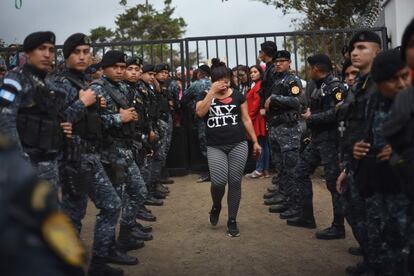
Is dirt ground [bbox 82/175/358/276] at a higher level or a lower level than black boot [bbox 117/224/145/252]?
lower

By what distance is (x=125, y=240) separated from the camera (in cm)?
538

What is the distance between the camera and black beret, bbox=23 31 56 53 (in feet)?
12.9

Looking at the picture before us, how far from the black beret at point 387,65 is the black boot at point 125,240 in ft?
10.1

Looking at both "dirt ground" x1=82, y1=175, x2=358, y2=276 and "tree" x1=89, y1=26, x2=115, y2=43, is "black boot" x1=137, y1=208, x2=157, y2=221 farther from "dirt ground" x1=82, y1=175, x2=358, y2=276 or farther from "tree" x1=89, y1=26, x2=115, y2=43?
"tree" x1=89, y1=26, x2=115, y2=43

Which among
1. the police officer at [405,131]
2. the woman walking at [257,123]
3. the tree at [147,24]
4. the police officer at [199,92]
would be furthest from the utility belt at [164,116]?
the tree at [147,24]

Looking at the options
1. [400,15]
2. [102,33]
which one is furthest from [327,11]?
[102,33]

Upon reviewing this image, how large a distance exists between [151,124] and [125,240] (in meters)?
2.83

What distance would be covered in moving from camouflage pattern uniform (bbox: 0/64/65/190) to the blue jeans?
19.5 ft

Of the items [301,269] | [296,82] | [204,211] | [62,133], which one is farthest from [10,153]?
→ [204,211]

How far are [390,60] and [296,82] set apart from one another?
10.8 ft

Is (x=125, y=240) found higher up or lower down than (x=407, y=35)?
lower down

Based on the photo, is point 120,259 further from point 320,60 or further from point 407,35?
point 407,35

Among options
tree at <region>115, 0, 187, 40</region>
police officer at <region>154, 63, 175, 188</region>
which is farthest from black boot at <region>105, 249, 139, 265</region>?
tree at <region>115, 0, 187, 40</region>

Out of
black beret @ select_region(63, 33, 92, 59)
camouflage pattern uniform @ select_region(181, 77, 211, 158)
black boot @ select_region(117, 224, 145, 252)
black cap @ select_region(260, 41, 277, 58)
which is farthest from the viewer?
camouflage pattern uniform @ select_region(181, 77, 211, 158)
